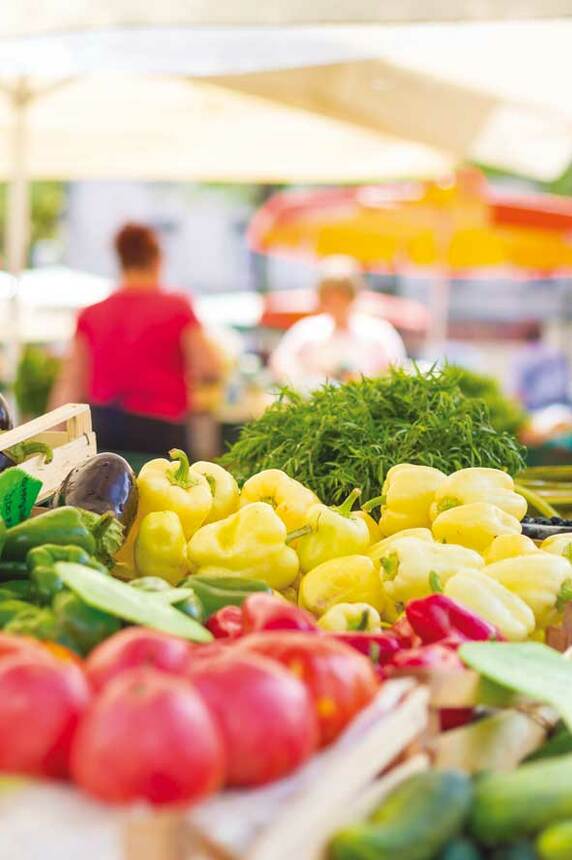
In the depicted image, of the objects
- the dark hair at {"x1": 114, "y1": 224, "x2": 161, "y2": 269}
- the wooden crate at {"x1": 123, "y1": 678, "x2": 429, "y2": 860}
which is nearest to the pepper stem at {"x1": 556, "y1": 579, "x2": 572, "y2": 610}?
the wooden crate at {"x1": 123, "y1": 678, "x2": 429, "y2": 860}

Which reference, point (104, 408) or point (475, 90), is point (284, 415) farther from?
point (475, 90)

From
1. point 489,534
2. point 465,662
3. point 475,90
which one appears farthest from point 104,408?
point 465,662

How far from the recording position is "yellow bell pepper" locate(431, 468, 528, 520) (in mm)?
2592

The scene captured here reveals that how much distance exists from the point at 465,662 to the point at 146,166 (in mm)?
7353

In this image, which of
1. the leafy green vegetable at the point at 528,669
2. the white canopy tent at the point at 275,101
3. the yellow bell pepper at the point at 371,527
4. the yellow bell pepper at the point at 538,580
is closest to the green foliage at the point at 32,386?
the white canopy tent at the point at 275,101

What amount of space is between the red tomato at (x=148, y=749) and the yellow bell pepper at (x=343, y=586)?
1.07 meters

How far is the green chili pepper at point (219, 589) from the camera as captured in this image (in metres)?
2.07

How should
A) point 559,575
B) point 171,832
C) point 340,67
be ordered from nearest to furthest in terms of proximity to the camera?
1. point 171,832
2. point 559,575
3. point 340,67

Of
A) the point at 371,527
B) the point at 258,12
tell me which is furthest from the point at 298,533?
the point at 258,12

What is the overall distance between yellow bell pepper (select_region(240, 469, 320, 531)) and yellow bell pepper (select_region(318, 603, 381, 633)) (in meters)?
0.44

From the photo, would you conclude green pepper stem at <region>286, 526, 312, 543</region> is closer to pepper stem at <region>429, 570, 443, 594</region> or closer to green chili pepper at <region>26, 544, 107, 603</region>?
pepper stem at <region>429, 570, 443, 594</region>

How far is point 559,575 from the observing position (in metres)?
2.31

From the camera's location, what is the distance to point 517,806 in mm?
1480

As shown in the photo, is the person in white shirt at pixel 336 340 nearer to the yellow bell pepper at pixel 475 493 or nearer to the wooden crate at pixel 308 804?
the yellow bell pepper at pixel 475 493
